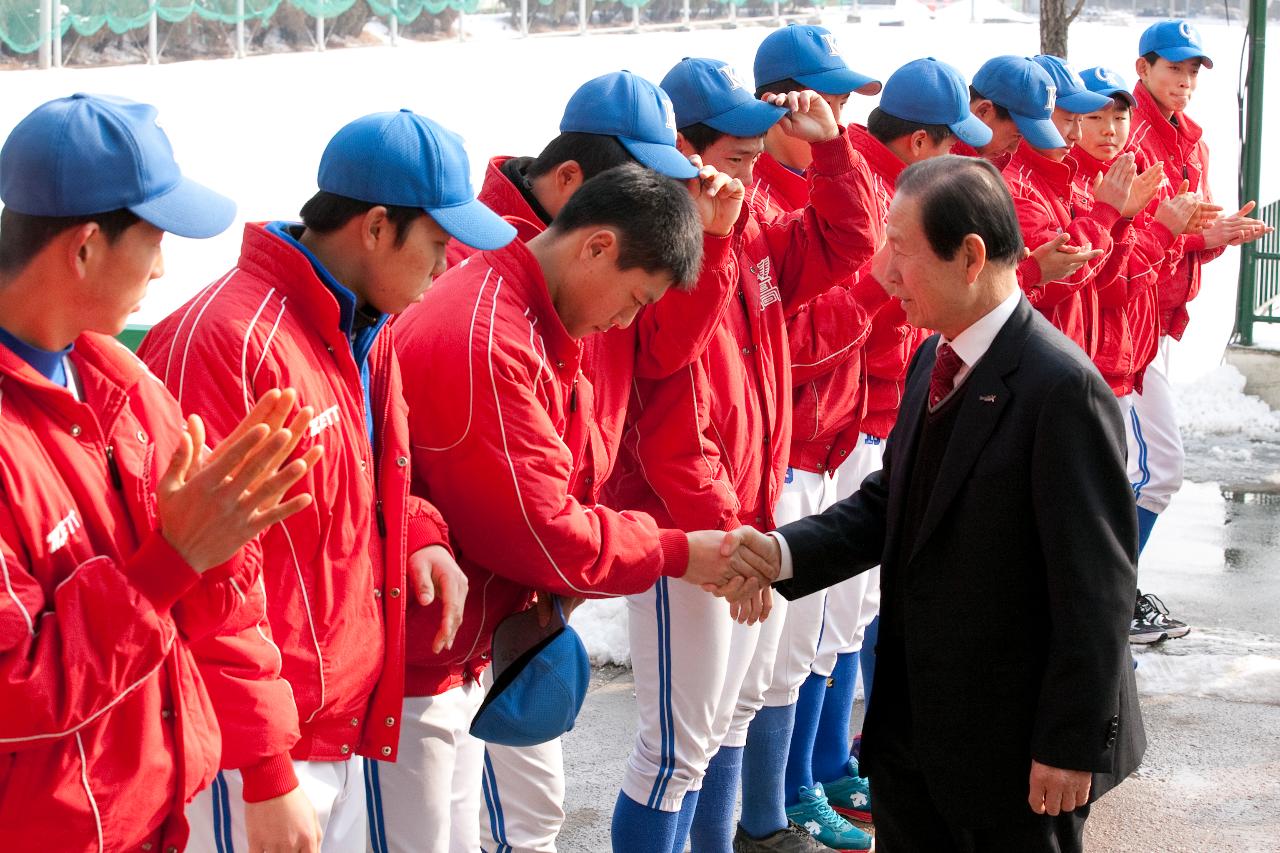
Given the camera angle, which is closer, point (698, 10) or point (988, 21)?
point (698, 10)

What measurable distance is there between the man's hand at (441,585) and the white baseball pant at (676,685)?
1038 millimetres

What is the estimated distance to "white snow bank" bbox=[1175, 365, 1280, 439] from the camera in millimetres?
10648

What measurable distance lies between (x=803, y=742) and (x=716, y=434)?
142cm

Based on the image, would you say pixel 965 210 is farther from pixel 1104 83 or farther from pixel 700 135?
pixel 1104 83

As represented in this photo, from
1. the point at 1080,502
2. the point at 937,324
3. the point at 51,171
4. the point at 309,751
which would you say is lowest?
the point at 309,751

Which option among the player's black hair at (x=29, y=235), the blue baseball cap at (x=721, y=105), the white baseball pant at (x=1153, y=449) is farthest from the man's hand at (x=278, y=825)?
the white baseball pant at (x=1153, y=449)

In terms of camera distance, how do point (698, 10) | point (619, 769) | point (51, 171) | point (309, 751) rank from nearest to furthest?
1. point (51, 171)
2. point (309, 751)
3. point (619, 769)
4. point (698, 10)

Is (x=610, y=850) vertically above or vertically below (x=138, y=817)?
below

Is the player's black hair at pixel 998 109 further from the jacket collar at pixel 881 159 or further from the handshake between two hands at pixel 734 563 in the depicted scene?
the handshake between two hands at pixel 734 563

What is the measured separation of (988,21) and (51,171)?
3033 centimetres

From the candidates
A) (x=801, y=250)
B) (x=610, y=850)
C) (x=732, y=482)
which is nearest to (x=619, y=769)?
(x=610, y=850)

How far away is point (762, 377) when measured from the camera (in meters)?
4.25

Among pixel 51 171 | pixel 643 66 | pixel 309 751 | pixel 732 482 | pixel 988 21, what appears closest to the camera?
pixel 51 171

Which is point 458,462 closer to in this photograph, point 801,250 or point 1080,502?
point 1080,502
